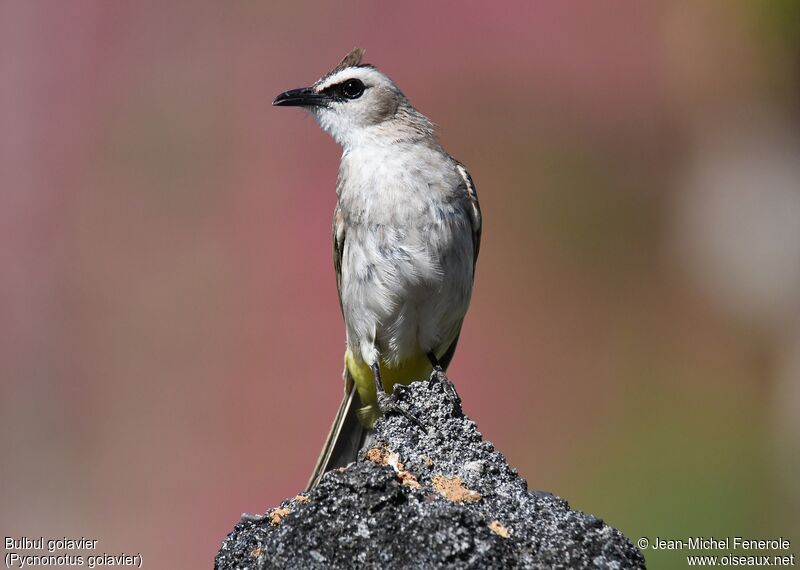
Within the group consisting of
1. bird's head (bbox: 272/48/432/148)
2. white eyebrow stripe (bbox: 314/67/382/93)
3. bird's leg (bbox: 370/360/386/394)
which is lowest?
bird's leg (bbox: 370/360/386/394)

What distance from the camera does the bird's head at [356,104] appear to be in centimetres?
531

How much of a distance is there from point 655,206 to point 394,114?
24.2ft

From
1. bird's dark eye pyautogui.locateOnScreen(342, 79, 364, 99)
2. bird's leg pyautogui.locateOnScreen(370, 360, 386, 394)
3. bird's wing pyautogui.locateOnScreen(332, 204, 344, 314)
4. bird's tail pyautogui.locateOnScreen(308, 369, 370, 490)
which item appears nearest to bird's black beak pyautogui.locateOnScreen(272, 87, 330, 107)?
bird's dark eye pyautogui.locateOnScreen(342, 79, 364, 99)

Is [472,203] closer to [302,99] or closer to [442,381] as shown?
[442,381]

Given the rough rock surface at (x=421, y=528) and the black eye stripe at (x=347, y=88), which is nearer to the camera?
the rough rock surface at (x=421, y=528)

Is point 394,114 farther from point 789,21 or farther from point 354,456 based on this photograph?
point 789,21

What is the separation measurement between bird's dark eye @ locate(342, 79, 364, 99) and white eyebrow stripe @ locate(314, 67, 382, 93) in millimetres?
25

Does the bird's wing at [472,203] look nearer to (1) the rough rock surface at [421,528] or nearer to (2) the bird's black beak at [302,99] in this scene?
(2) the bird's black beak at [302,99]

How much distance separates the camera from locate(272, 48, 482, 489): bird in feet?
15.8

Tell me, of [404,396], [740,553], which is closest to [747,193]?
[740,553]

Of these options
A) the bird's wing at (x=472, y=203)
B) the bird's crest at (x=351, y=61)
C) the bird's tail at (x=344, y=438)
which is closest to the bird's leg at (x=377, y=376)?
the bird's tail at (x=344, y=438)

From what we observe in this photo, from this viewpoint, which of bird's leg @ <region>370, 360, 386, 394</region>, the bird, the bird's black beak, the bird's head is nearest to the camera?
the bird

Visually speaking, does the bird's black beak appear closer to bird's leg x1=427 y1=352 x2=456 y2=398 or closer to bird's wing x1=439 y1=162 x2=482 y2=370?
bird's wing x1=439 y1=162 x2=482 y2=370

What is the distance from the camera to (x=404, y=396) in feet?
13.0
